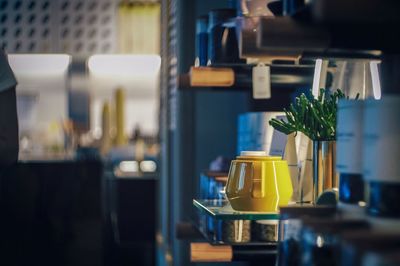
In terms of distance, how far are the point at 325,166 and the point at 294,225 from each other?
0.49 metres

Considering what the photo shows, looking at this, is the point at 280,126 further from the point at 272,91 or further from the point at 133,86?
the point at 133,86

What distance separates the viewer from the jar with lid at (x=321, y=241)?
1.19m

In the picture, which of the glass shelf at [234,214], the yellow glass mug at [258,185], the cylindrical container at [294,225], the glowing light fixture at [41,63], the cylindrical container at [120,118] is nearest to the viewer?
the cylindrical container at [294,225]

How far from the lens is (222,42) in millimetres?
2146

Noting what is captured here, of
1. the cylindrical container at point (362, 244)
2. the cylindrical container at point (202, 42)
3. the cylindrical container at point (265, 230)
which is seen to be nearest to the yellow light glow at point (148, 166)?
the cylindrical container at point (202, 42)

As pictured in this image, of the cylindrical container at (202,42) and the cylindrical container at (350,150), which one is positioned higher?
the cylindrical container at (202,42)

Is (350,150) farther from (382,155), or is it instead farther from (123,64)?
(123,64)

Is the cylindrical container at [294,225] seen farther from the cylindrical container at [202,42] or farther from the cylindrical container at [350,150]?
the cylindrical container at [202,42]

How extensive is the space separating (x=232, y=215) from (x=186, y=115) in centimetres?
164

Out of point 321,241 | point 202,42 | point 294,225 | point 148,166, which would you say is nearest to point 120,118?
point 148,166

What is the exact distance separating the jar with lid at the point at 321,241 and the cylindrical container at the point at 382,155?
2.5 inches

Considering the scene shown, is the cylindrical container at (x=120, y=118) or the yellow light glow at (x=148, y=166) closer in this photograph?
the yellow light glow at (x=148, y=166)

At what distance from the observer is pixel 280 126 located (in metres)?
1.98

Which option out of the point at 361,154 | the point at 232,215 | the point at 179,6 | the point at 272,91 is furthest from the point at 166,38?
the point at 361,154
